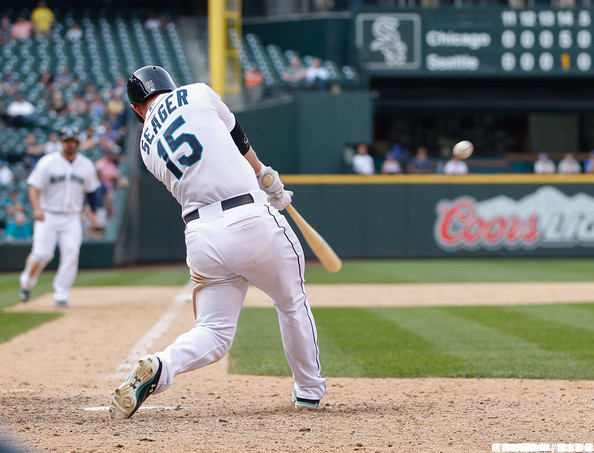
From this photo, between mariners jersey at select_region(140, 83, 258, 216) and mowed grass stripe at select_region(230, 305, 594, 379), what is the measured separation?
209cm

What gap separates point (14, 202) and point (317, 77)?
8.31 metres

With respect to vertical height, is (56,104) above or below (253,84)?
below

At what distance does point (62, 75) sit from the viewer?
76.6 feet

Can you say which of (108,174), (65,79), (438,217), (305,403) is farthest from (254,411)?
(65,79)

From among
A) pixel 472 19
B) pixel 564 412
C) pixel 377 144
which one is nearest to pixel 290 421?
pixel 564 412

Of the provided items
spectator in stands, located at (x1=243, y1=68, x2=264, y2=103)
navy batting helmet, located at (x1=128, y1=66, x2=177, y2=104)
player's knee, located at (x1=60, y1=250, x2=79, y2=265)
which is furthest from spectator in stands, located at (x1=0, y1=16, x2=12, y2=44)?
navy batting helmet, located at (x1=128, y1=66, x2=177, y2=104)

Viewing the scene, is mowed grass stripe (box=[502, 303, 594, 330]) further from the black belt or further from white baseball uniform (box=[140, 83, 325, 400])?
the black belt

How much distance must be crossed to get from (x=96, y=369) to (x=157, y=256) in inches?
564

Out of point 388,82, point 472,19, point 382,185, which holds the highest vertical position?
point 472,19

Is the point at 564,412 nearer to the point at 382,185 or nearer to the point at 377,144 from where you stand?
the point at 382,185

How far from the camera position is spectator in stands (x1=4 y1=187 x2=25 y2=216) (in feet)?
59.5

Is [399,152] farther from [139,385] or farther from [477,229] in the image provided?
[139,385]

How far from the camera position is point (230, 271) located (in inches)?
180

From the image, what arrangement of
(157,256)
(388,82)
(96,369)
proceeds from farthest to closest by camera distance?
(388,82) → (157,256) → (96,369)
